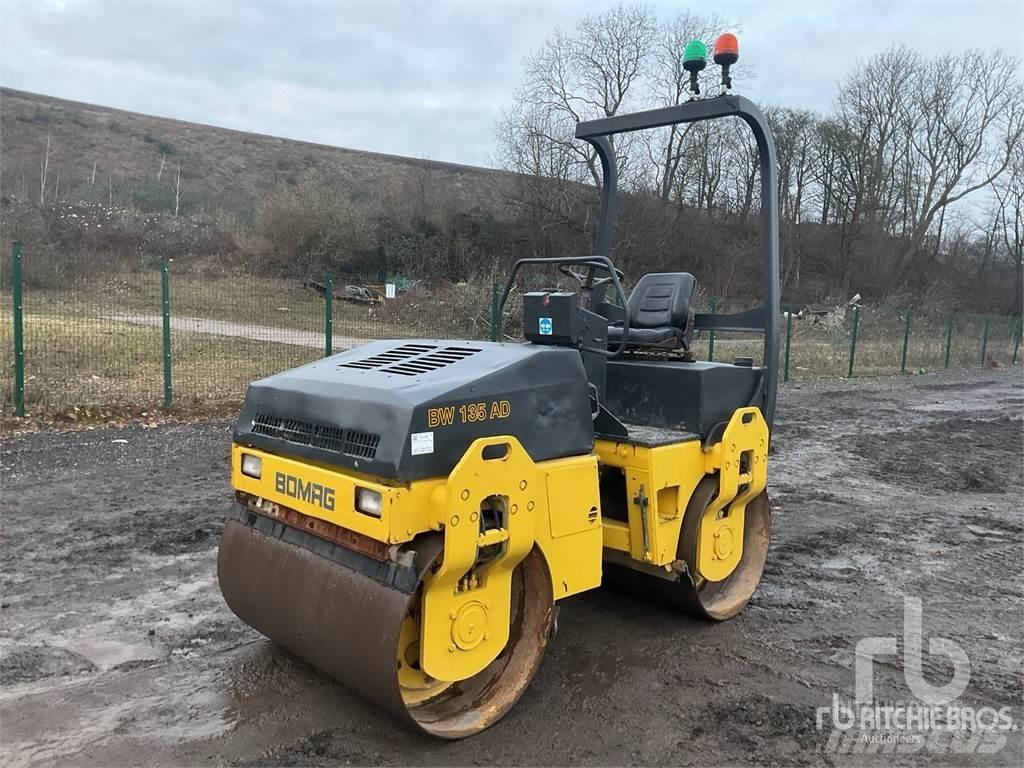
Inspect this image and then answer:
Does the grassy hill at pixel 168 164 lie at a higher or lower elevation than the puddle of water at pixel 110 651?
higher

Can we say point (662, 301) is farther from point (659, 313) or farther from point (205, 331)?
point (205, 331)

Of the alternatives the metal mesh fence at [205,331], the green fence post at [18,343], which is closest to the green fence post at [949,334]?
the metal mesh fence at [205,331]

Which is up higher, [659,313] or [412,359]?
[659,313]

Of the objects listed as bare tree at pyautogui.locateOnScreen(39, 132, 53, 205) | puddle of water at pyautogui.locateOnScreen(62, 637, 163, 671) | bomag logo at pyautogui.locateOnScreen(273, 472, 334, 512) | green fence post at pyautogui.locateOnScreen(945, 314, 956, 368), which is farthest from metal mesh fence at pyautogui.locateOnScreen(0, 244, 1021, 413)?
bare tree at pyautogui.locateOnScreen(39, 132, 53, 205)

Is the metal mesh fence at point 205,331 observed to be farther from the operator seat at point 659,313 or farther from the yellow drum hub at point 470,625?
the yellow drum hub at point 470,625

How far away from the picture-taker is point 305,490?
2.93 m

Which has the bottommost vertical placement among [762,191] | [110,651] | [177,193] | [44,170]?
[110,651]

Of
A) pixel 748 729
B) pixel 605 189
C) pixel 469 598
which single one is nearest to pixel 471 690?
pixel 469 598

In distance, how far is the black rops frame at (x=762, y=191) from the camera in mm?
3873

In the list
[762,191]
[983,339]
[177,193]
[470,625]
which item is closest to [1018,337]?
[983,339]

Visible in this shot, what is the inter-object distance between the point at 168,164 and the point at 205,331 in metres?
41.2

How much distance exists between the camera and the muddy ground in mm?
2914

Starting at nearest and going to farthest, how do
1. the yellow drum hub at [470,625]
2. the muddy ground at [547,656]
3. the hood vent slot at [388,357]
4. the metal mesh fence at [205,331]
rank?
1. the yellow drum hub at [470,625]
2. the muddy ground at [547,656]
3. the hood vent slot at [388,357]
4. the metal mesh fence at [205,331]

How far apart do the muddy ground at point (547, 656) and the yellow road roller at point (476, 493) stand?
24cm
